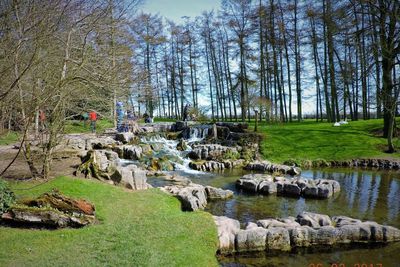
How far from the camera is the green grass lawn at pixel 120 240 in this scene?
5.43m

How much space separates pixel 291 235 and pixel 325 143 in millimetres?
15626

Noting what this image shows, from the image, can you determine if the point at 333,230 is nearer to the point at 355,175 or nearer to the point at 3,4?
the point at 3,4

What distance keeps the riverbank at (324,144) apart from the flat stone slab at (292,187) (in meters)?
6.16

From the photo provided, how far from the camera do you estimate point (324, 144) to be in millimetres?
21328

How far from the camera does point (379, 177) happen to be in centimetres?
1562

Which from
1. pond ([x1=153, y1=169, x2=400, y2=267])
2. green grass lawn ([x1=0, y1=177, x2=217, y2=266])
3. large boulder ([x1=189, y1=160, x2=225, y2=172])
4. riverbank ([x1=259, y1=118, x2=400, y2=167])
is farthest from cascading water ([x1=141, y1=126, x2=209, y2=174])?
green grass lawn ([x1=0, y1=177, x2=217, y2=266])

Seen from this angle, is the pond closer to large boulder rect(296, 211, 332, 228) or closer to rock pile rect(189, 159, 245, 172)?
large boulder rect(296, 211, 332, 228)

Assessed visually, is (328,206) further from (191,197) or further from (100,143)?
(100,143)

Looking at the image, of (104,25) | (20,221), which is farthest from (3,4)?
(20,221)

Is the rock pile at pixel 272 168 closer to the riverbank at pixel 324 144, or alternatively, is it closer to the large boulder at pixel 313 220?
the riverbank at pixel 324 144

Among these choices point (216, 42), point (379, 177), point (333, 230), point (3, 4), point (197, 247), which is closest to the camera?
point (3, 4)

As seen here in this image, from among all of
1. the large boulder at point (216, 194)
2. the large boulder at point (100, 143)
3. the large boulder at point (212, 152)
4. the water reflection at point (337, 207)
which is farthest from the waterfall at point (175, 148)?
the large boulder at point (216, 194)

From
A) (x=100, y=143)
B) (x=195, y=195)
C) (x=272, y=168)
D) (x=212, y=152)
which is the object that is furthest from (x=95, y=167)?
(x=272, y=168)

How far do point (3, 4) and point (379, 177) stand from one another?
1659 cm
